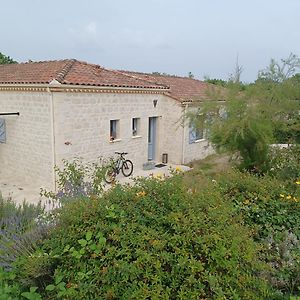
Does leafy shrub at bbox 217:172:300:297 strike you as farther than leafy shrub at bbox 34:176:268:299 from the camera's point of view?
Yes

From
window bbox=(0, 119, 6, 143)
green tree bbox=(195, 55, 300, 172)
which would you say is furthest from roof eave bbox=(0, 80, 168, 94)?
green tree bbox=(195, 55, 300, 172)

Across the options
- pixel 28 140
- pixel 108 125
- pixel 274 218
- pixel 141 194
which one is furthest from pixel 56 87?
pixel 274 218

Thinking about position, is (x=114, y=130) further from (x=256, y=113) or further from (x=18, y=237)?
(x=18, y=237)

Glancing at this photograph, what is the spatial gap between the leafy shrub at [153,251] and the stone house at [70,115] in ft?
25.1

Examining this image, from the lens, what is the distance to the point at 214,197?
386 cm

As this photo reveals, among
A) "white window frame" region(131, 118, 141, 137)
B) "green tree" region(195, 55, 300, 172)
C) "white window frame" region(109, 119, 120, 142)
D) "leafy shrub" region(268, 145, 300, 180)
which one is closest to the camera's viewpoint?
"leafy shrub" region(268, 145, 300, 180)

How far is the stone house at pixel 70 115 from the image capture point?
10.7 metres

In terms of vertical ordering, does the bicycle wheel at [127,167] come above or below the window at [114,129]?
below

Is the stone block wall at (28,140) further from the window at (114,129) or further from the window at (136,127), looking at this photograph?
the window at (136,127)

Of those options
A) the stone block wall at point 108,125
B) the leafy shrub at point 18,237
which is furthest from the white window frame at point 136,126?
the leafy shrub at point 18,237

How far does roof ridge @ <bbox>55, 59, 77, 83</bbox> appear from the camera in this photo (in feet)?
34.5

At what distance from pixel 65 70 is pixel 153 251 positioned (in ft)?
32.7

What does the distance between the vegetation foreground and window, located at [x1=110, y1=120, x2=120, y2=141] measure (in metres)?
9.18

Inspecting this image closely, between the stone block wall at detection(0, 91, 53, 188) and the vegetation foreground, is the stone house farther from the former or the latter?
the vegetation foreground
